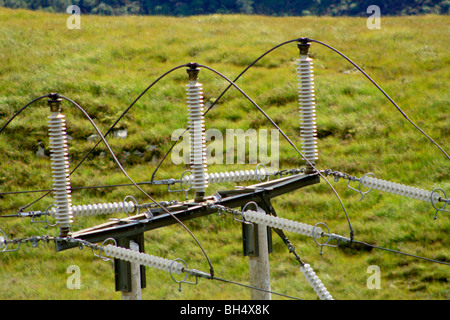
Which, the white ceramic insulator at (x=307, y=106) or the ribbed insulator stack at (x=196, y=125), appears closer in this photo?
the ribbed insulator stack at (x=196, y=125)

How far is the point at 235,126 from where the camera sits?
23.2 m

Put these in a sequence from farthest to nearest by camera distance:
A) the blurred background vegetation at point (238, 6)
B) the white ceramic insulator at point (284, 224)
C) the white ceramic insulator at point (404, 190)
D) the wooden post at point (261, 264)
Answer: the blurred background vegetation at point (238, 6) < the wooden post at point (261, 264) < the white ceramic insulator at point (404, 190) < the white ceramic insulator at point (284, 224)

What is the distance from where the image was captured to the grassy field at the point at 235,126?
1623 cm

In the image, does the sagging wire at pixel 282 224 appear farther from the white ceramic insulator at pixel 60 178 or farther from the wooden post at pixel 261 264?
the white ceramic insulator at pixel 60 178

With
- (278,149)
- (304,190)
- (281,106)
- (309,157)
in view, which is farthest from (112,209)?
(281,106)

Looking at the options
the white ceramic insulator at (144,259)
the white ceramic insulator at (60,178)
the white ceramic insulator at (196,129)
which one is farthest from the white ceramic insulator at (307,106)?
the white ceramic insulator at (60,178)

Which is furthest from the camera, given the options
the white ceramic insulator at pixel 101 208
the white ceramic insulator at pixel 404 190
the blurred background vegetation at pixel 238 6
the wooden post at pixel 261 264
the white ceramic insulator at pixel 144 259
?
the blurred background vegetation at pixel 238 6

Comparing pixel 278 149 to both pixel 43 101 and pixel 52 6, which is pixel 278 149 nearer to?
pixel 43 101

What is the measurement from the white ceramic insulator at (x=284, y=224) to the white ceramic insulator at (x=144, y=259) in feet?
5.31

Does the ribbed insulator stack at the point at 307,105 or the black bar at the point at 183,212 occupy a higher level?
the ribbed insulator stack at the point at 307,105

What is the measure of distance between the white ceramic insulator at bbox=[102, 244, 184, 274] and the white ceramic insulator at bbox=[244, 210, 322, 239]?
1617 millimetres

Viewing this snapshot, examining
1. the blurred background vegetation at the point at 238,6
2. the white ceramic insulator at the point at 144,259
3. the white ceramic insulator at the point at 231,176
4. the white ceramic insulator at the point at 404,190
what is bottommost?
the white ceramic insulator at the point at 144,259

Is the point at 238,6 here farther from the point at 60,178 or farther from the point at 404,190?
the point at 60,178

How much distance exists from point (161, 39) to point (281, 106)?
10.1 meters
